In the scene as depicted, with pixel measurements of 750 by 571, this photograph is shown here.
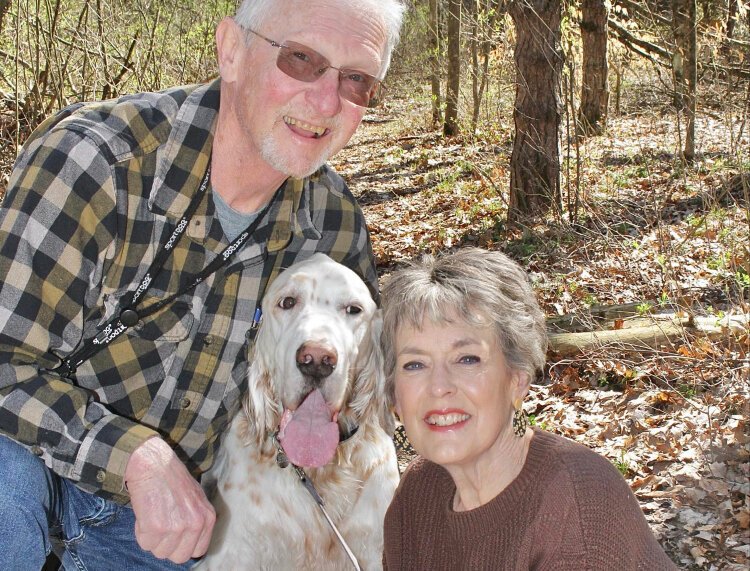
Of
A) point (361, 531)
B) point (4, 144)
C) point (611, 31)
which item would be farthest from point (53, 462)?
point (611, 31)

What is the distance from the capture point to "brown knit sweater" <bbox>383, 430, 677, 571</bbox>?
193 centimetres

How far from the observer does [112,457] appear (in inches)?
86.3

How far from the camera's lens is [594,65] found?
12.2m

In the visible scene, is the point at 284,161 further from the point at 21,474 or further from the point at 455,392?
the point at 21,474

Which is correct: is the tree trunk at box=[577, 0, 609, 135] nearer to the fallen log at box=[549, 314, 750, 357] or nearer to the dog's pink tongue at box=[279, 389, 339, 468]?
the fallen log at box=[549, 314, 750, 357]

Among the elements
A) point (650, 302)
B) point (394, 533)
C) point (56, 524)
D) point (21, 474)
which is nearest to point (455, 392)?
point (394, 533)

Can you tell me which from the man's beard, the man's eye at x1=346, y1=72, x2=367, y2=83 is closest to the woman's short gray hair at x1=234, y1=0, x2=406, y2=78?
the man's eye at x1=346, y1=72, x2=367, y2=83

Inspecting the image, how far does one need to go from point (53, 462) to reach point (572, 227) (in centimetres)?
578

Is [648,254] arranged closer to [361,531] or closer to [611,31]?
[361,531]

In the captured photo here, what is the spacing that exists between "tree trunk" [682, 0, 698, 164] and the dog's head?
4301 mm

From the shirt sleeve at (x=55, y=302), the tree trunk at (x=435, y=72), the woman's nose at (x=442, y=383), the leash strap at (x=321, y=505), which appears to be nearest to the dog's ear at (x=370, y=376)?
the leash strap at (x=321, y=505)

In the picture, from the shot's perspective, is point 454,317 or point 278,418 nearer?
point 454,317

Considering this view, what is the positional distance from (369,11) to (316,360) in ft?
3.85

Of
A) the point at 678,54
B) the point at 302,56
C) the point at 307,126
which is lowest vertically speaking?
the point at 307,126
